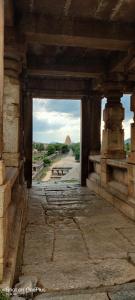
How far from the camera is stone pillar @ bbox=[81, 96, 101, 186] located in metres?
9.15

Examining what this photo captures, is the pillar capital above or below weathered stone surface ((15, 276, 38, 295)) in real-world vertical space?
above

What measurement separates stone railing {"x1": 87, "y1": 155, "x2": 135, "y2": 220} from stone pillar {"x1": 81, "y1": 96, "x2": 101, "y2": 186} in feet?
1.40

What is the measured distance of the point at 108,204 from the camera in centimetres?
655

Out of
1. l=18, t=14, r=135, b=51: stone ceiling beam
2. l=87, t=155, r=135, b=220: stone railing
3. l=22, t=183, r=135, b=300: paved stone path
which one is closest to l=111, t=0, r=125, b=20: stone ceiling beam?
l=18, t=14, r=135, b=51: stone ceiling beam

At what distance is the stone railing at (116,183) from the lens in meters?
5.37

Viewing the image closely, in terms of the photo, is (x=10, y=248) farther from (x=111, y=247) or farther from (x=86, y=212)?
(x=86, y=212)

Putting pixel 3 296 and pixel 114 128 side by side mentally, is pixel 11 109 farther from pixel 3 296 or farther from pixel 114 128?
pixel 114 128

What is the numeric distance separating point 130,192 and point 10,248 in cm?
307

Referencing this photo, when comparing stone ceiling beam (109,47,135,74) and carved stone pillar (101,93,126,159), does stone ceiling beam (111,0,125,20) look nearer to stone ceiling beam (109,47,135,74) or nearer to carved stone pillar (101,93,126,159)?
stone ceiling beam (109,47,135,74)

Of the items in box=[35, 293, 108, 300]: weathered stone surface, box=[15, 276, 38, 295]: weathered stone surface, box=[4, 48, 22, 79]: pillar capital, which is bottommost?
box=[35, 293, 108, 300]: weathered stone surface

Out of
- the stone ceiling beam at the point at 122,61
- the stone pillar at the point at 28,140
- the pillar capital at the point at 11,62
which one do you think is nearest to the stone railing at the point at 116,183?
the stone pillar at the point at 28,140

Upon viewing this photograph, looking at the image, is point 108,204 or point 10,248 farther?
point 108,204

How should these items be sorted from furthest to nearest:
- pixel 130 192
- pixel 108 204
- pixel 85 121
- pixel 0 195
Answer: pixel 85 121, pixel 108 204, pixel 130 192, pixel 0 195

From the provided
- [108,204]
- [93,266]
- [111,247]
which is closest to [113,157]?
[108,204]
